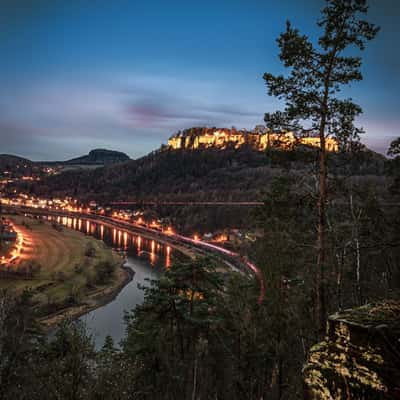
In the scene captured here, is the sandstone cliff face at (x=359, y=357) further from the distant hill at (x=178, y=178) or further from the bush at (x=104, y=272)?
the distant hill at (x=178, y=178)

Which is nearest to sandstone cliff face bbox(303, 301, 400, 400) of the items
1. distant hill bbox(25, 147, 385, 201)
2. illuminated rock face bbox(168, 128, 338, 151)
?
distant hill bbox(25, 147, 385, 201)

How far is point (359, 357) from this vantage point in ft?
6.73

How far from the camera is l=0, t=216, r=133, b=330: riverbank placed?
26.1 metres

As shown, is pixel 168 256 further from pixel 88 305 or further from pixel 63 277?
pixel 88 305

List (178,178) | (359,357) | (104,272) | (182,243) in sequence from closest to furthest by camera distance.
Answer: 1. (359,357)
2. (104,272)
3. (182,243)
4. (178,178)

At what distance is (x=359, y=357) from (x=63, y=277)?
35.4 m

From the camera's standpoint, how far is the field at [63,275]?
89.2 feet

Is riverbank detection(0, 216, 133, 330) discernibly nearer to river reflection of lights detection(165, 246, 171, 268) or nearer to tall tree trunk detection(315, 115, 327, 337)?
river reflection of lights detection(165, 246, 171, 268)

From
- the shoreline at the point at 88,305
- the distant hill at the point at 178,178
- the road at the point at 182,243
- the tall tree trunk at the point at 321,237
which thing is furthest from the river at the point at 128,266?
the distant hill at the point at 178,178

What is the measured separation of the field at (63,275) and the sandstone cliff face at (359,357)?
69.5 feet

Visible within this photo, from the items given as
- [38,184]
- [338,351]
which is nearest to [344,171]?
[338,351]

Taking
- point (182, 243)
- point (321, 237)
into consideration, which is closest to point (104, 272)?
point (182, 243)

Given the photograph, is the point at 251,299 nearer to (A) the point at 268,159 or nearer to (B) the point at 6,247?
(A) the point at 268,159

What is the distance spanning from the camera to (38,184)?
169 metres
